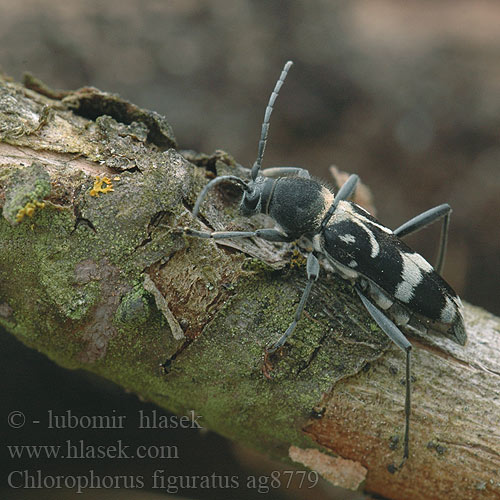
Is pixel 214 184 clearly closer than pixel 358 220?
Yes

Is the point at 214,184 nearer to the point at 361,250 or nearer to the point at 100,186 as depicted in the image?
the point at 100,186

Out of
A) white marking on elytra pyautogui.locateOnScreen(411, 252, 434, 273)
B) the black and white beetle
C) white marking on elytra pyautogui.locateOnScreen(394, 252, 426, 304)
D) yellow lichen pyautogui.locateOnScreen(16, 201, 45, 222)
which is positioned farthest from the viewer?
white marking on elytra pyautogui.locateOnScreen(411, 252, 434, 273)

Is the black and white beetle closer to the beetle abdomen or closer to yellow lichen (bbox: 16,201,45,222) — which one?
the beetle abdomen

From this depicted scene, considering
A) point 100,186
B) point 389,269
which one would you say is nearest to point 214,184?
point 100,186

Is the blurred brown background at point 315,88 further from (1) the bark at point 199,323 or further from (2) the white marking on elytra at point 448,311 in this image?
(1) the bark at point 199,323

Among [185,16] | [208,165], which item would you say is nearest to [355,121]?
[185,16]

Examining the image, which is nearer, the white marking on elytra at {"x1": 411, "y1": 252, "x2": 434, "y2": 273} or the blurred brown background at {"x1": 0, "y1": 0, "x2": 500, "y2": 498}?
the white marking on elytra at {"x1": 411, "y1": 252, "x2": 434, "y2": 273}

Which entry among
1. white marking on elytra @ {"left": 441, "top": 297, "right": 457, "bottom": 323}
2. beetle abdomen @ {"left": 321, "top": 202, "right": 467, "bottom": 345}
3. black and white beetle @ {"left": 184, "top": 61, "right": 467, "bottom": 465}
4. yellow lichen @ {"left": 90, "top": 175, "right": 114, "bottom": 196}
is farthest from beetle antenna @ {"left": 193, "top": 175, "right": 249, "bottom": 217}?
white marking on elytra @ {"left": 441, "top": 297, "right": 457, "bottom": 323}
